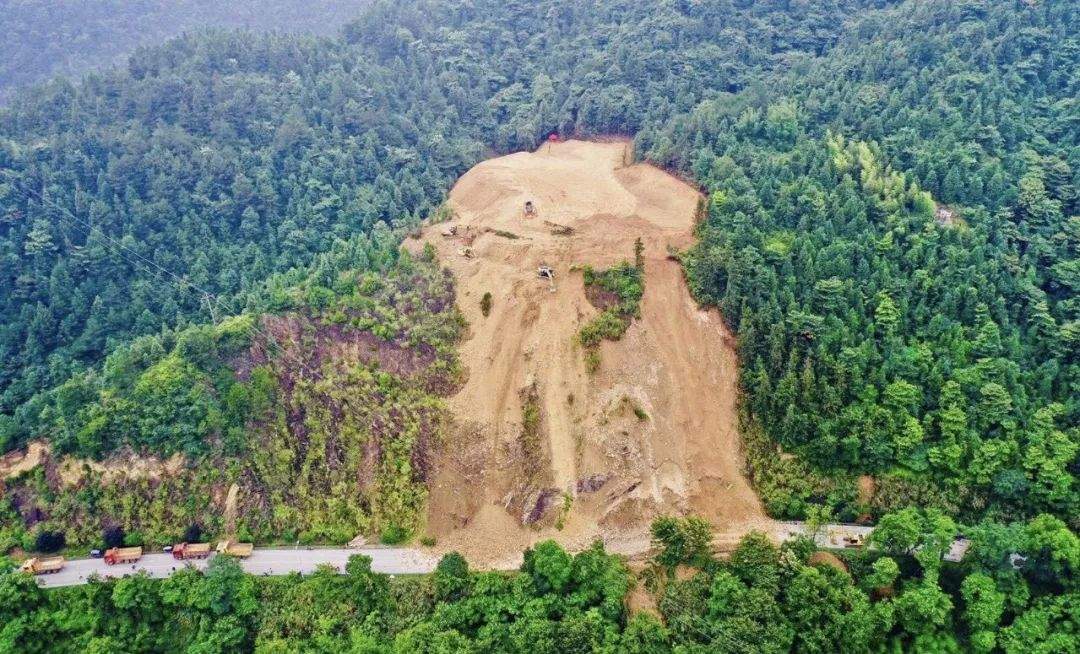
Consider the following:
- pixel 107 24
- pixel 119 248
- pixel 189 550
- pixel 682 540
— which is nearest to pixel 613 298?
pixel 682 540

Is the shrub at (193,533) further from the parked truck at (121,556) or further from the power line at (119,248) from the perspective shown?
the power line at (119,248)

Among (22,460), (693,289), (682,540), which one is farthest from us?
(693,289)

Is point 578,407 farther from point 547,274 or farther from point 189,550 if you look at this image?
point 189,550

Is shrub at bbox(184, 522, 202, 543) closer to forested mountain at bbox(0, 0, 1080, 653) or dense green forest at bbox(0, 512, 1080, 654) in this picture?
forested mountain at bbox(0, 0, 1080, 653)

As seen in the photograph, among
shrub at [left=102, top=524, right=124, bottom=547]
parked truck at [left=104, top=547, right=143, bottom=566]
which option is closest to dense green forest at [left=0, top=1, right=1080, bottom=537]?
shrub at [left=102, top=524, right=124, bottom=547]

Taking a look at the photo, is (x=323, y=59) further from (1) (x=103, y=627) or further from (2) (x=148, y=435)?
(1) (x=103, y=627)
